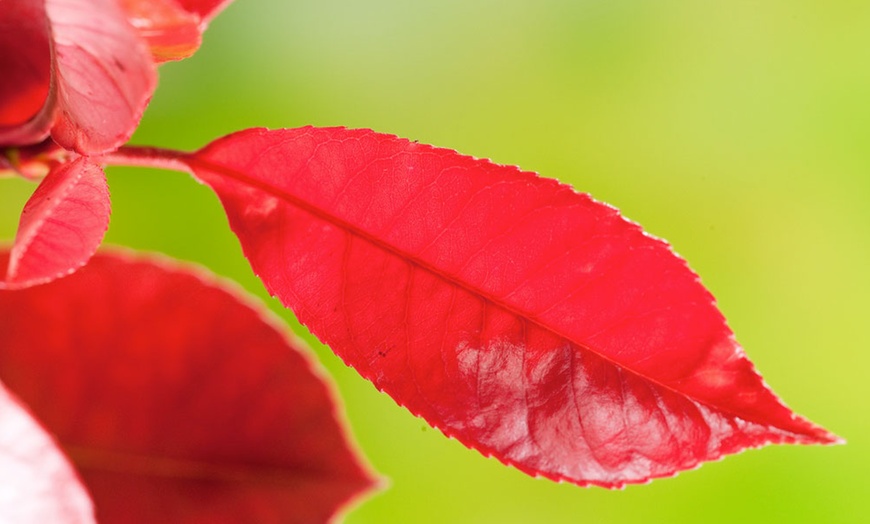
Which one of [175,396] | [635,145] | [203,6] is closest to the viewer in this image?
[203,6]

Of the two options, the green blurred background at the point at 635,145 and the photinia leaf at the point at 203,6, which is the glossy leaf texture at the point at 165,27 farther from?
the green blurred background at the point at 635,145

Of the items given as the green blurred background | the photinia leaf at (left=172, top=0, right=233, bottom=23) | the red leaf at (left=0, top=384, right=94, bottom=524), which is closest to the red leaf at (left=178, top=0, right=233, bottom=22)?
the photinia leaf at (left=172, top=0, right=233, bottom=23)

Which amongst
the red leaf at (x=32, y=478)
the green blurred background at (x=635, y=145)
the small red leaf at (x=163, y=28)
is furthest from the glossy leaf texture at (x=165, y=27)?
the green blurred background at (x=635, y=145)

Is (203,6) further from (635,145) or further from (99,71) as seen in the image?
(635,145)

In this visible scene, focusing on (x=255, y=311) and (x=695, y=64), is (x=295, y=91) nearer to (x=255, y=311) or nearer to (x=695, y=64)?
(x=695, y=64)

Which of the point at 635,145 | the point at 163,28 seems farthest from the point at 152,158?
the point at 635,145

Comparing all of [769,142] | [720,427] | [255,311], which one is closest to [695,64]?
[769,142]
